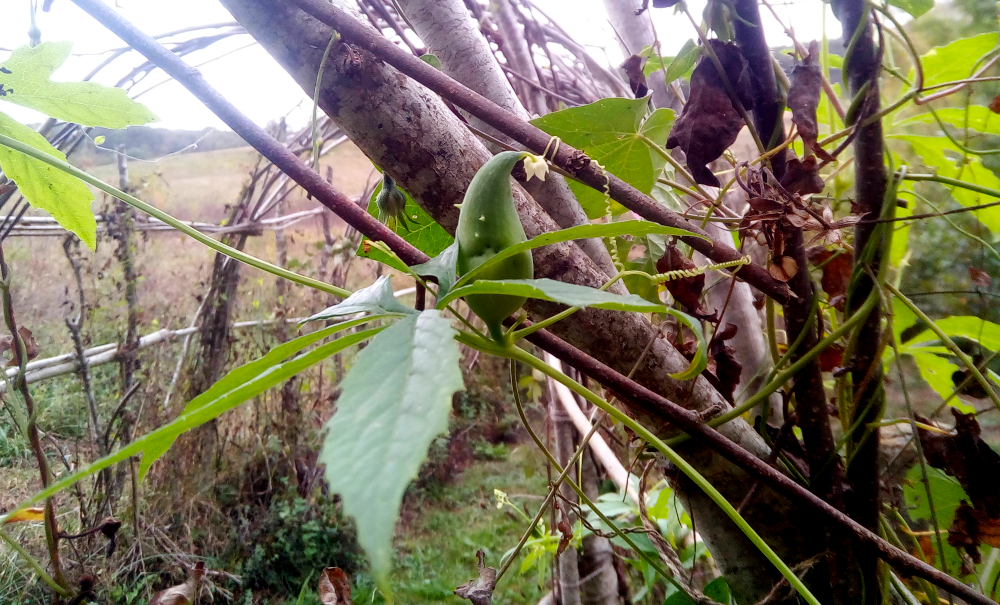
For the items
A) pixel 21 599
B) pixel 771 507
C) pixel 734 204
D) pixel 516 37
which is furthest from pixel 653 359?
pixel 21 599

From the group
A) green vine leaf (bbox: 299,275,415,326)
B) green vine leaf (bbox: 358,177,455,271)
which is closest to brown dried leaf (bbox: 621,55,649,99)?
green vine leaf (bbox: 358,177,455,271)

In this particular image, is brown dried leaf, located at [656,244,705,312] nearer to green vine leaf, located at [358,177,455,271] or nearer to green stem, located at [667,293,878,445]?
green stem, located at [667,293,878,445]

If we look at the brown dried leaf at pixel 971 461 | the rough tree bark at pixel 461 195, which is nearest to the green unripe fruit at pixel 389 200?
the rough tree bark at pixel 461 195

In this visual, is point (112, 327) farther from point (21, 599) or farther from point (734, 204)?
point (734, 204)

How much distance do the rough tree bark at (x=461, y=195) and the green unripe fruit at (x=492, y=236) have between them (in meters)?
0.11

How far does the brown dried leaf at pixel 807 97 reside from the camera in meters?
0.40

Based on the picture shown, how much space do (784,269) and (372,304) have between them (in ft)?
1.08

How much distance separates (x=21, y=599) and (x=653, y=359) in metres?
1.62

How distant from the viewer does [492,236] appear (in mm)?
278

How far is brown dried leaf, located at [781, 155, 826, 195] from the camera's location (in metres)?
0.40

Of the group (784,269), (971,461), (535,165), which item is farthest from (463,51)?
(971,461)

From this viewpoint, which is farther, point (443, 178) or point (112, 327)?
point (112, 327)

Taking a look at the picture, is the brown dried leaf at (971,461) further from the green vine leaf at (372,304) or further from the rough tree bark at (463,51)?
the green vine leaf at (372,304)

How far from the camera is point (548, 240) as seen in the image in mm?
241
